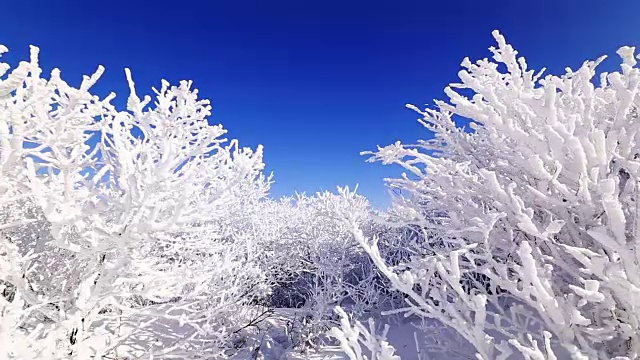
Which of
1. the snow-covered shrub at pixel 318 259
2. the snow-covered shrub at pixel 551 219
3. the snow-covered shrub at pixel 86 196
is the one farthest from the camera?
the snow-covered shrub at pixel 318 259

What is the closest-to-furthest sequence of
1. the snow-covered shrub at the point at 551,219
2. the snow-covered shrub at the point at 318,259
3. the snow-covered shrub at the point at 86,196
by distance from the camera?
the snow-covered shrub at the point at 551,219
the snow-covered shrub at the point at 86,196
the snow-covered shrub at the point at 318,259

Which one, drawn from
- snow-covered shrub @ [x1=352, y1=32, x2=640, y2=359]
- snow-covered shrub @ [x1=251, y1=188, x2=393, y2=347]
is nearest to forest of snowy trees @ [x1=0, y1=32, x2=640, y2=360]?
snow-covered shrub @ [x1=352, y1=32, x2=640, y2=359]

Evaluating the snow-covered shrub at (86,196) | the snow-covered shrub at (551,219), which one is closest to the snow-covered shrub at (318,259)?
the snow-covered shrub at (86,196)

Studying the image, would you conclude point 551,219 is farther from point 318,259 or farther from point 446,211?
point 318,259

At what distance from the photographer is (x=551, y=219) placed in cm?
204

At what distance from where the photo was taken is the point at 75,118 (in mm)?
2971

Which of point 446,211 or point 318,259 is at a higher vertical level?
point 318,259

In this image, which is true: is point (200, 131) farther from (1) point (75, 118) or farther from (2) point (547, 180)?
(2) point (547, 180)

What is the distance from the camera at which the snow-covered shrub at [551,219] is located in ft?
5.21

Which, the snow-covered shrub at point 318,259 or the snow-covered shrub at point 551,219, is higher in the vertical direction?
the snow-covered shrub at point 318,259

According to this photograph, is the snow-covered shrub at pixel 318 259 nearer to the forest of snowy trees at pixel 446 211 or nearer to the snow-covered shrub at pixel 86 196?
the forest of snowy trees at pixel 446 211

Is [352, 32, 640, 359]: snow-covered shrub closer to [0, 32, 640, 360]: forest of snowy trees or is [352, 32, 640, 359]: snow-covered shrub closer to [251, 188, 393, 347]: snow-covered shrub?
[0, 32, 640, 360]: forest of snowy trees

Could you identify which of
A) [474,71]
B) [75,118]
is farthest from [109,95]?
[474,71]

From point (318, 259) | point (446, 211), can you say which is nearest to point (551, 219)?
point (446, 211)
